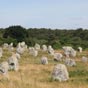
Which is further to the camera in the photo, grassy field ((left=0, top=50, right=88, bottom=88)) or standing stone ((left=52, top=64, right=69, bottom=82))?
standing stone ((left=52, top=64, right=69, bottom=82))

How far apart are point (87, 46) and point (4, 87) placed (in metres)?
70.1

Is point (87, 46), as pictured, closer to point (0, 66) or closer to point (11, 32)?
point (11, 32)

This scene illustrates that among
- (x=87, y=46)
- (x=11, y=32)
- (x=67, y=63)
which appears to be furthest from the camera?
(x=11, y=32)

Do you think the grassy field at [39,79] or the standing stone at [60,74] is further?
the standing stone at [60,74]

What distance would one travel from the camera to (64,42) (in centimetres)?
8800

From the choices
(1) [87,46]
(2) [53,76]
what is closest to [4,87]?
(2) [53,76]

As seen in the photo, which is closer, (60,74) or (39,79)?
(39,79)

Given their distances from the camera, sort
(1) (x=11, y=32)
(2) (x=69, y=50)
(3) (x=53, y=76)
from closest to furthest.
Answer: (3) (x=53, y=76)
(2) (x=69, y=50)
(1) (x=11, y=32)

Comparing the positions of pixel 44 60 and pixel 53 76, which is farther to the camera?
pixel 44 60

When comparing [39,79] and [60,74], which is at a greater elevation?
[60,74]

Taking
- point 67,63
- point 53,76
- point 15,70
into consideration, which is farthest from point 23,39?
point 53,76

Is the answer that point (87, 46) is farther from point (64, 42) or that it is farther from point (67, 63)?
point (67, 63)

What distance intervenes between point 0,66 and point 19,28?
7457 cm

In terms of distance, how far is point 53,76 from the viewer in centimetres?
2819
